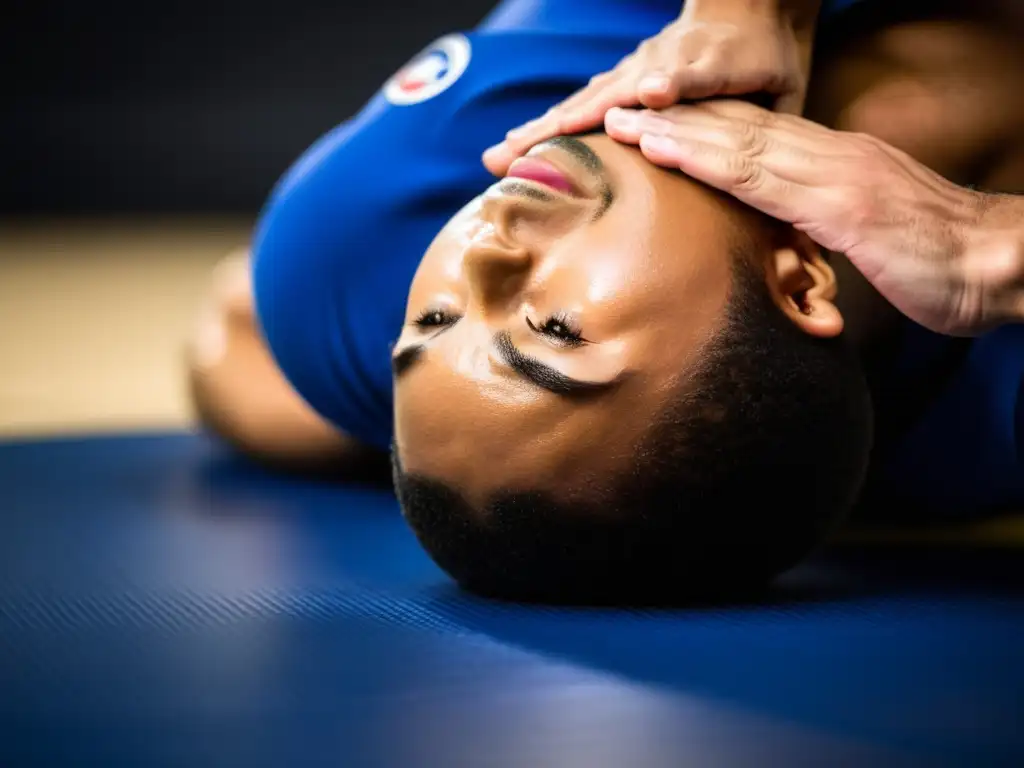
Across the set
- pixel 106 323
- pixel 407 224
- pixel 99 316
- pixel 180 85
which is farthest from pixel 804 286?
pixel 180 85

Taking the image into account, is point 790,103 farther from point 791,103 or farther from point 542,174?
point 542,174

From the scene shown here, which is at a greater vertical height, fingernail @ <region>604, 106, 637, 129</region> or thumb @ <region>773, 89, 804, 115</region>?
fingernail @ <region>604, 106, 637, 129</region>

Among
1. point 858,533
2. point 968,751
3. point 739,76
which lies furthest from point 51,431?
point 968,751

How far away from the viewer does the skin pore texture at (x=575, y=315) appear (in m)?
1.17

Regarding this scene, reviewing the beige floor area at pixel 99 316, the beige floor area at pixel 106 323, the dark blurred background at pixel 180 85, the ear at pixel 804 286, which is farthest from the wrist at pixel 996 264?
the dark blurred background at pixel 180 85

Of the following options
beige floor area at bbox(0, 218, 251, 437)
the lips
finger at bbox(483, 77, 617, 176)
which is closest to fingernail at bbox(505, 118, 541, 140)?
finger at bbox(483, 77, 617, 176)

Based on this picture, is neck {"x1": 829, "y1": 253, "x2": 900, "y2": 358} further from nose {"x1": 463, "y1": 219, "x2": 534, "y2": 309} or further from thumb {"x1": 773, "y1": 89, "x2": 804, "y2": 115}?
nose {"x1": 463, "y1": 219, "x2": 534, "y2": 309}

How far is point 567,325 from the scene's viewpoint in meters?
1.18

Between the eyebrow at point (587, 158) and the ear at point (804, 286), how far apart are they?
151 mm

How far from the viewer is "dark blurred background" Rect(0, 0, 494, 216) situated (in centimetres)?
591

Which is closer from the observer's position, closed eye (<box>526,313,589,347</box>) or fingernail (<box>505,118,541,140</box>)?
closed eye (<box>526,313,589,347</box>)

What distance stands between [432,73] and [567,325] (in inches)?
27.6

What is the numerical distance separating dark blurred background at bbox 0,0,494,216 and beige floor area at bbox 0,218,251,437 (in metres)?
0.26

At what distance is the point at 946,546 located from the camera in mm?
1597
